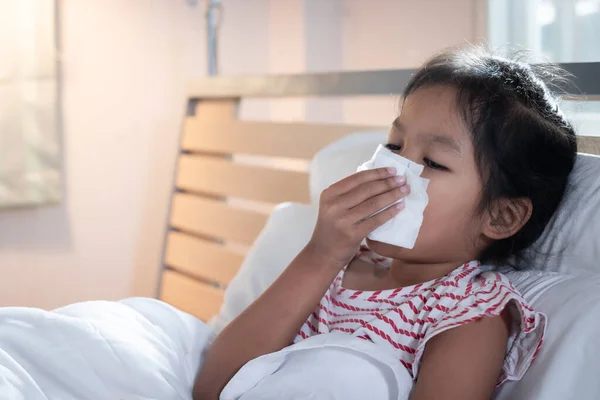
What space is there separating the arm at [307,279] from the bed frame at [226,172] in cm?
63

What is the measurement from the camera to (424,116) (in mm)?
935

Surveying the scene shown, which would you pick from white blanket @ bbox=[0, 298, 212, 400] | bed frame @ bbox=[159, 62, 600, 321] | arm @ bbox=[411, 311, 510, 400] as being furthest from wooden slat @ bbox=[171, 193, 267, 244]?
arm @ bbox=[411, 311, 510, 400]

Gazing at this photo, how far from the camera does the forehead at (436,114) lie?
0.92 m

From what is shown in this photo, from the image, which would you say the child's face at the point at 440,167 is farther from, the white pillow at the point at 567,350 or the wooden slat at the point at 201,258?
the wooden slat at the point at 201,258

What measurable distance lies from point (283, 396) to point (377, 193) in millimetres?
271

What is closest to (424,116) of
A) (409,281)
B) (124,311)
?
(409,281)

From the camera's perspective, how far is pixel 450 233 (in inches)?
37.7

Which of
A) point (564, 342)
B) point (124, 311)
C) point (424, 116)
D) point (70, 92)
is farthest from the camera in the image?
point (70, 92)

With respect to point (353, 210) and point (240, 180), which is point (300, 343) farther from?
point (240, 180)

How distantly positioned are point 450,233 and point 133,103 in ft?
6.40

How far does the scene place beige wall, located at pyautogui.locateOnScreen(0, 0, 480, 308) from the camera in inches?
101

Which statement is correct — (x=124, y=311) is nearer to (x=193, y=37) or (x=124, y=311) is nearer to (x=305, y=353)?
(x=305, y=353)

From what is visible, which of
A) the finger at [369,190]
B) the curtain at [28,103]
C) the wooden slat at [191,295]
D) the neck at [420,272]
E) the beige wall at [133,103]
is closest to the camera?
the finger at [369,190]

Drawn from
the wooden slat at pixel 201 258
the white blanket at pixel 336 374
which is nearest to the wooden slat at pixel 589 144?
the white blanket at pixel 336 374
